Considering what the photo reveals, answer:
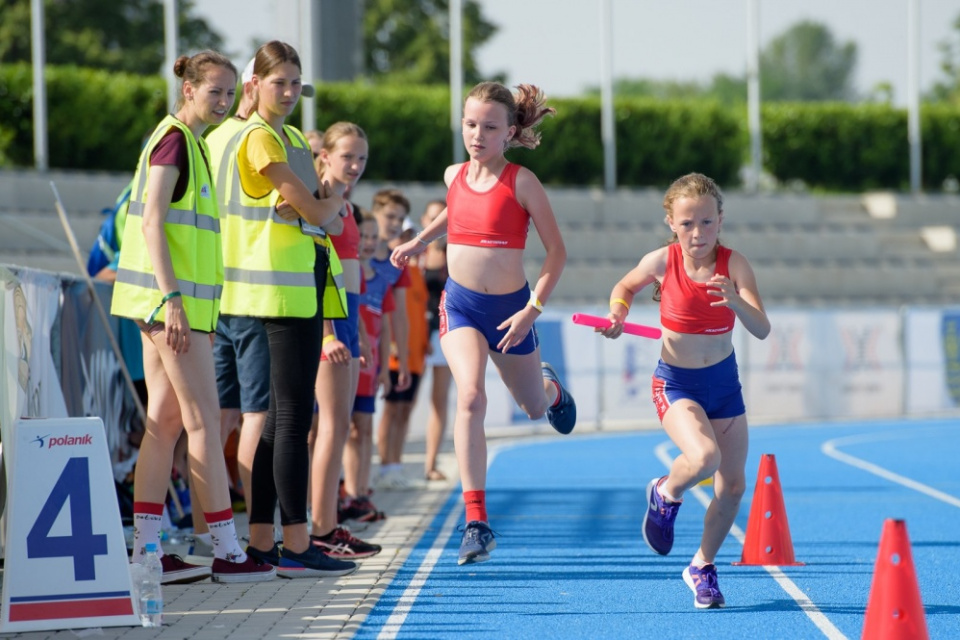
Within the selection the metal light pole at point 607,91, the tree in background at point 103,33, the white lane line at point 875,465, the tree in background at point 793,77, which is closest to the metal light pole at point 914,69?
the metal light pole at point 607,91

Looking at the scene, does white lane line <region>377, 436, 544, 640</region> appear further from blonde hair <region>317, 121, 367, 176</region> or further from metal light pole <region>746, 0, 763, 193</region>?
metal light pole <region>746, 0, 763, 193</region>

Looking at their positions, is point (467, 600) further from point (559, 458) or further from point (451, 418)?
point (451, 418)

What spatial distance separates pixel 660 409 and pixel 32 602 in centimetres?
284

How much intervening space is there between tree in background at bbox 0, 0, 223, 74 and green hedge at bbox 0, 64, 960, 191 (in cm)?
1393

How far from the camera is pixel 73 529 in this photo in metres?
5.42

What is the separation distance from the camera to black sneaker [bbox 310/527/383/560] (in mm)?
7270

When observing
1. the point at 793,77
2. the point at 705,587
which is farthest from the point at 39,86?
the point at 793,77

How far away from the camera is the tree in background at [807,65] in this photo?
416 ft

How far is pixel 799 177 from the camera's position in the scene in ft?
118

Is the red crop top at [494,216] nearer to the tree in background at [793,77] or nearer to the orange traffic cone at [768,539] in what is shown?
the orange traffic cone at [768,539]

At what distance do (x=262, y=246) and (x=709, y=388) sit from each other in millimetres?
2163

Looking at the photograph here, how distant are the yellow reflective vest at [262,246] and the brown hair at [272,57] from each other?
226 millimetres

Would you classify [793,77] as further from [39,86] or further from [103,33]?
[39,86]

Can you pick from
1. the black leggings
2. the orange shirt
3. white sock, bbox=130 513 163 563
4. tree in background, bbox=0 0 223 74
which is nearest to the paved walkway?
white sock, bbox=130 513 163 563
